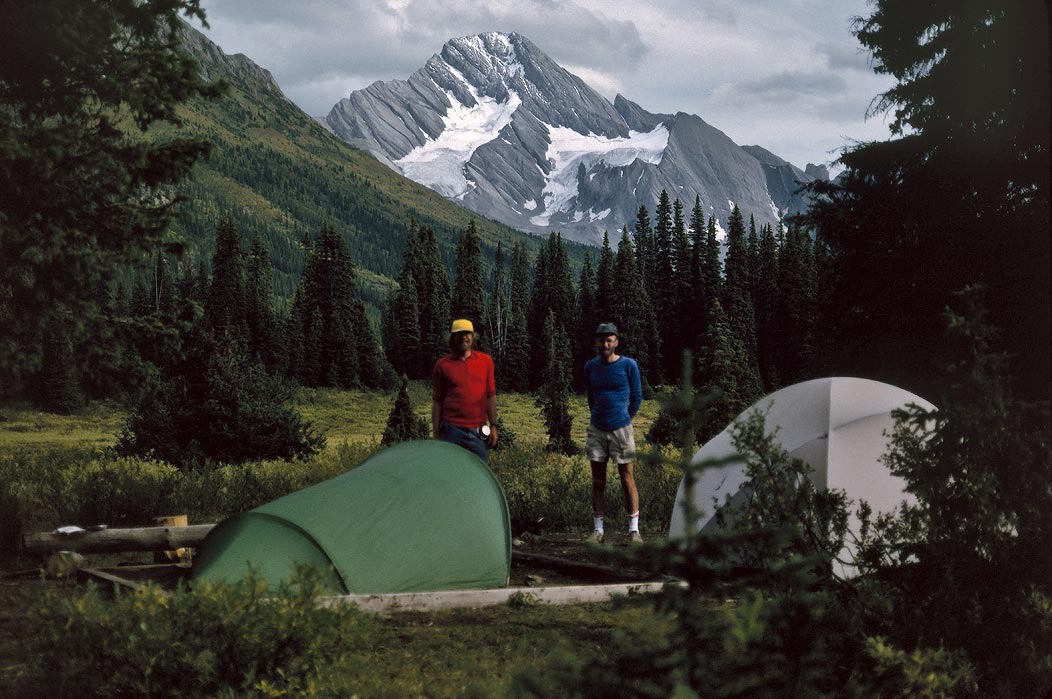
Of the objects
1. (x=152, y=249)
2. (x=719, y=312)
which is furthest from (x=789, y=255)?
(x=152, y=249)

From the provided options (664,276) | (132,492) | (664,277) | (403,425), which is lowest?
(132,492)

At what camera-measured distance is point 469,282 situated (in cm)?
10862

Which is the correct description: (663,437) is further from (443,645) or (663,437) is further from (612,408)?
(443,645)

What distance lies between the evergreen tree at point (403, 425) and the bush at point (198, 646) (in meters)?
20.4

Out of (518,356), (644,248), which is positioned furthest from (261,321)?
(644,248)

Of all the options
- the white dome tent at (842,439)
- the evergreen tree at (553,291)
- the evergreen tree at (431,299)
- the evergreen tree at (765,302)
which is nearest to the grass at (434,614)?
the white dome tent at (842,439)

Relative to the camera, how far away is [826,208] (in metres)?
23.8

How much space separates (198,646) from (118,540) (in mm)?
5263

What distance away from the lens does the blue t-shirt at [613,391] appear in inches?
410

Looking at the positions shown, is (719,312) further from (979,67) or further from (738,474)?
(738,474)

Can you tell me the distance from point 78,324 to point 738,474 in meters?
9.63

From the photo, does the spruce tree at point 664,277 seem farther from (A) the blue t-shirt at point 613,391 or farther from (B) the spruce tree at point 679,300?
(A) the blue t-shirt at point 613,391

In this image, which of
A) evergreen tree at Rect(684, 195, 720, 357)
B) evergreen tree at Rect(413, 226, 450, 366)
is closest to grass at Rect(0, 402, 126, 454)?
evergreen tree at Rect(413, 226, 450, 366)

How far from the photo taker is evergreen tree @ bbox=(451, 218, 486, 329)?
106938 mm
